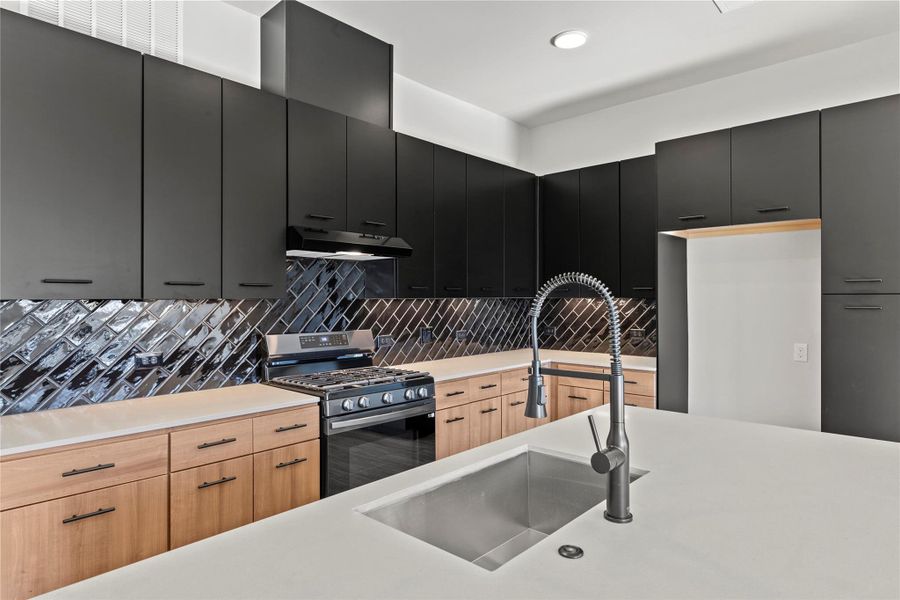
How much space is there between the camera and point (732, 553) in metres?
0.96

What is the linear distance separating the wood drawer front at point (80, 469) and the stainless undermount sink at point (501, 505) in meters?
1.21

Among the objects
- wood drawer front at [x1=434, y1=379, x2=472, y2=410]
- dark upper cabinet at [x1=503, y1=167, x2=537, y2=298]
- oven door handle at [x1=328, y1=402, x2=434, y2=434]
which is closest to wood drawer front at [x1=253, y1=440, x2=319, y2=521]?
oven door handle at [x1=328, y1=402, x2=434, y2=434]

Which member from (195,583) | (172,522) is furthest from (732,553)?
(172,522)

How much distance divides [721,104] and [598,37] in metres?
1.22

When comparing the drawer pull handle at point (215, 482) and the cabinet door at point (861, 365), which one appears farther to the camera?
the cabinet door at point (861, 365)

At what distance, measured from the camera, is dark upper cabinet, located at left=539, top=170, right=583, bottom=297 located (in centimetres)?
416

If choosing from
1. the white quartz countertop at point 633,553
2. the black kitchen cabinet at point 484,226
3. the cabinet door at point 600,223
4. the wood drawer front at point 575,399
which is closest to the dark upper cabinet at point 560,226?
the cabinet door at point 600,223

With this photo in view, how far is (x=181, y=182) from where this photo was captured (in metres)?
2.32

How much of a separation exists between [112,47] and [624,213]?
3206 millimetres

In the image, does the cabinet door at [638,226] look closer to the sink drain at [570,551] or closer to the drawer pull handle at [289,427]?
the drawer pull handle at [289,427]

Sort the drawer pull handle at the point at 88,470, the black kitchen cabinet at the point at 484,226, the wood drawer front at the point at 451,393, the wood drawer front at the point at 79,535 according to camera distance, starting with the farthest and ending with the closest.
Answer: the black kitchen cabinet at the point at 484,226
the wood drawer front at the point at 451,393
the drawer pull handle at the point at 88,470
the wood drawer front at the point at 79,535

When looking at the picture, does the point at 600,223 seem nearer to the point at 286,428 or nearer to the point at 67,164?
the point at 286,428

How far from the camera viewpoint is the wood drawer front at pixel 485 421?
10.8ft

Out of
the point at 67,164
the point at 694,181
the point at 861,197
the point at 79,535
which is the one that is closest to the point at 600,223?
the point at 694,181
